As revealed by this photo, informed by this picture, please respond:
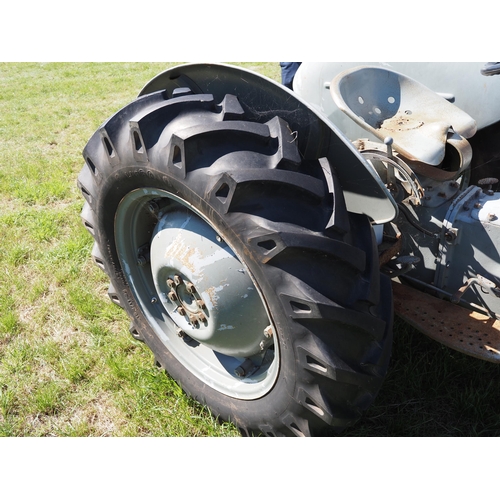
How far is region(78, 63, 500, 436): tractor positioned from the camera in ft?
4.54

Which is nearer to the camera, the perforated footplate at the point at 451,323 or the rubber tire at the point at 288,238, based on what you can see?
the rubber tire at the point at 288,238

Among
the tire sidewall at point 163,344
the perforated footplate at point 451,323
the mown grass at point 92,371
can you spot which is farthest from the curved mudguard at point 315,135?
the mown grass at point 92,371

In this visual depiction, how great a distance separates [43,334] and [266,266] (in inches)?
62.0

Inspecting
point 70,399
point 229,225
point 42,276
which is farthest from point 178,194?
point 42,276

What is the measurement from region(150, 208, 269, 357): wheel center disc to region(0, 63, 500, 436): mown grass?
34cm

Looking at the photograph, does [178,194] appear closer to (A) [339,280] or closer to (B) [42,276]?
(A) [339,280]

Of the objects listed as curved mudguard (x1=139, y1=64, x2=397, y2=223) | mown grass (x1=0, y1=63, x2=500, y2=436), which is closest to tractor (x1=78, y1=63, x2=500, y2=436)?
curved mudguard (x1=139, y1=64, x2=397, y2=223)

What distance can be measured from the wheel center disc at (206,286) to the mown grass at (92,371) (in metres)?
0.34

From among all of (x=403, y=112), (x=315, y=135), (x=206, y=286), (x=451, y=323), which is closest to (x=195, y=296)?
(x=206, y=286)

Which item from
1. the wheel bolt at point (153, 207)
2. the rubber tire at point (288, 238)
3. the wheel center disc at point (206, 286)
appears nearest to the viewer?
the rubber tire at point (288, 238)

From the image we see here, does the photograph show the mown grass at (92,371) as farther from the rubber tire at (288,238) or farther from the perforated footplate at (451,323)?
the rubber tire at (288,238)

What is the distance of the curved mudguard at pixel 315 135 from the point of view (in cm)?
144

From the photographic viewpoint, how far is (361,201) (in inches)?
59.7

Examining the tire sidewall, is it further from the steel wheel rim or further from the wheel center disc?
the wheel center disc
